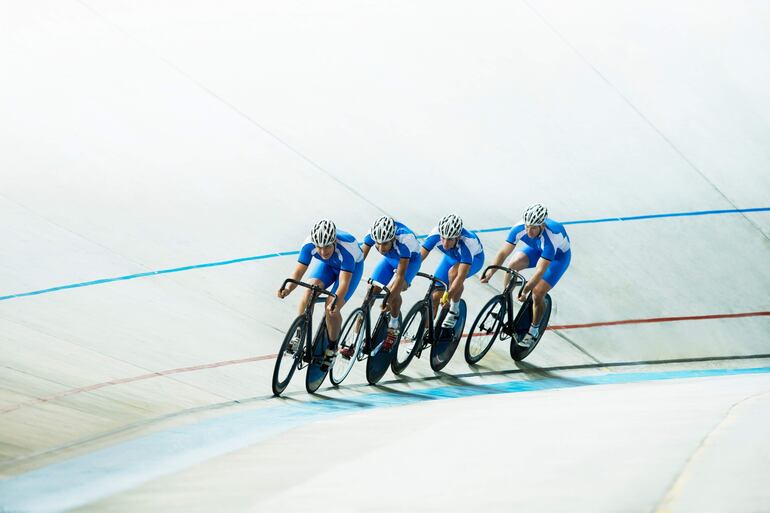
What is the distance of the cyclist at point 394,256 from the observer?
5895 millimetres

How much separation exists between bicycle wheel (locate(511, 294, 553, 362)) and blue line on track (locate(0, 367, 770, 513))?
390 mm

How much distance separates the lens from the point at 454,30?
40.7ft

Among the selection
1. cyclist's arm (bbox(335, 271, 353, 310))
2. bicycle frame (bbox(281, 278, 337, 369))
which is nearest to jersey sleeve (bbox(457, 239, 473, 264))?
cyclist's arm (bbox(335, 271, 353, 310))

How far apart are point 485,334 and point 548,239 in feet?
2.47

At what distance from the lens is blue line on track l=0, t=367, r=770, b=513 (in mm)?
4145

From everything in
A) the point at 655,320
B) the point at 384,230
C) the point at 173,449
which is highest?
the point at 655,320

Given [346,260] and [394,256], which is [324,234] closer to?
[346,260]

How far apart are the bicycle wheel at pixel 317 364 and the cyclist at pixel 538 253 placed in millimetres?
1360

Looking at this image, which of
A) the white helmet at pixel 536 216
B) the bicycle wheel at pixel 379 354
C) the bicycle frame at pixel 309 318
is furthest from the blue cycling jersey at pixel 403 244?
the white helmet at pixel 536 216

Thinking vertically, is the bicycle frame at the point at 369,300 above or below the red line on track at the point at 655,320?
below

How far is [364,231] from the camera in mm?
9016

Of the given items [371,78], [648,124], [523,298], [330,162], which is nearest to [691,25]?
[648,124]

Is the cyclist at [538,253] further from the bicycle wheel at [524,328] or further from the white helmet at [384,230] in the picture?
the white helmet at [384,230]

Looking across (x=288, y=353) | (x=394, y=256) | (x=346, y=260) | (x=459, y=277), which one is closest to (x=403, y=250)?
(x=394, y=256)
